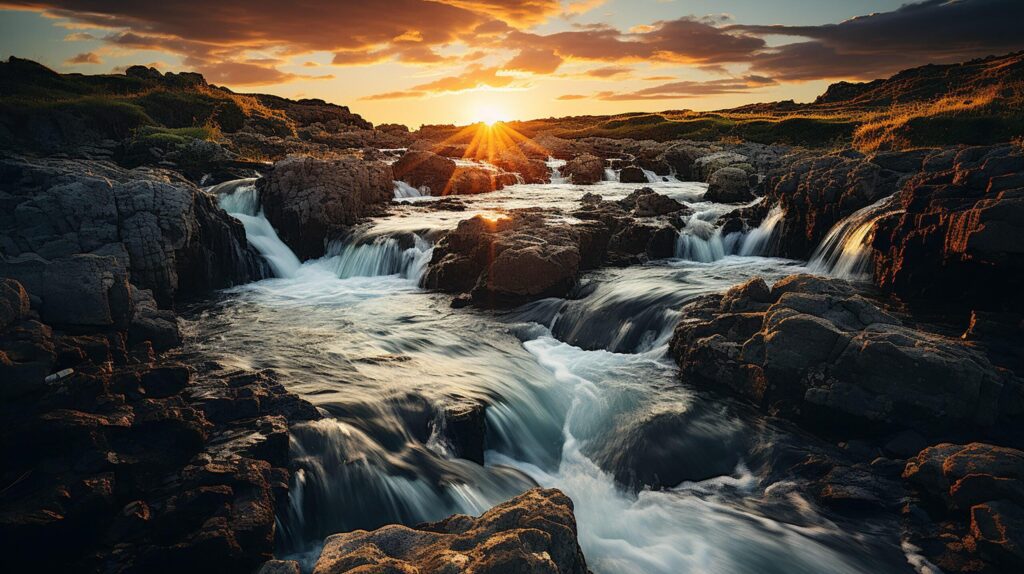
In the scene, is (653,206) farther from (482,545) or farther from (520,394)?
(482,545)

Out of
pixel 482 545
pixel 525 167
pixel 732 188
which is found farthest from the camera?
pixel 525 167

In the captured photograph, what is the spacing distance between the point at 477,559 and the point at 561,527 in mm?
908

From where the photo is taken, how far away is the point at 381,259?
23.8 meters

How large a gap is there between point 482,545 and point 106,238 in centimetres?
1510

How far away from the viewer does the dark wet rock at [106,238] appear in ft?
33.6

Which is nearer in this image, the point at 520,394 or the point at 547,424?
the point at 547,424

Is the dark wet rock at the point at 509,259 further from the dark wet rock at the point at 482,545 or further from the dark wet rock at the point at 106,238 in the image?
the dark wet rock at the point at 482,545

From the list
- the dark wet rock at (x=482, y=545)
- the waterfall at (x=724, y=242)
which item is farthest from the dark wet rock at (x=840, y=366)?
the waterfall at (x=724, y=242)

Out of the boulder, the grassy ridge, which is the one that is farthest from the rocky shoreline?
the boulder

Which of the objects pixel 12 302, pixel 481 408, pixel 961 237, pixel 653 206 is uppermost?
pixel 12 302

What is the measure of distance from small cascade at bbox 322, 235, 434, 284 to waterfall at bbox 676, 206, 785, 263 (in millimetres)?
10505

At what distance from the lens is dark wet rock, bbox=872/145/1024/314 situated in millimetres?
12266

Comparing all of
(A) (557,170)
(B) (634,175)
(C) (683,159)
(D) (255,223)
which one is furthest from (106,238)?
(C) (683,159)

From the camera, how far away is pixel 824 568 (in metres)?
7.52
